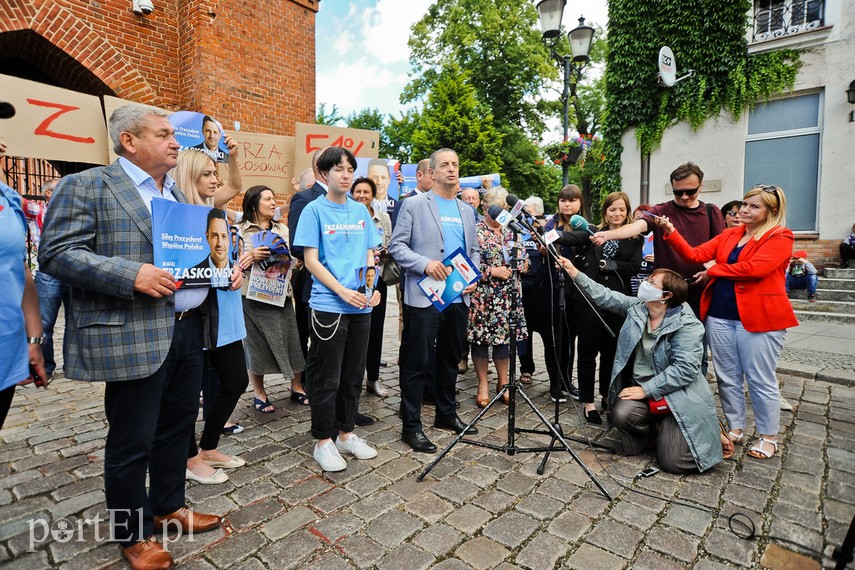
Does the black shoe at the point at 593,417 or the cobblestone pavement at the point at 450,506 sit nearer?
the cobblestone pavement at the point at 450,506

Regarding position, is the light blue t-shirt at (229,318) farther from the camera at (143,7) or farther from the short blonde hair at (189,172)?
the camera at (143,7)

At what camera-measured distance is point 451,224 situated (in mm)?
3730

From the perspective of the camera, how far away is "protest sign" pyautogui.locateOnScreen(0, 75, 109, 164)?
404cm

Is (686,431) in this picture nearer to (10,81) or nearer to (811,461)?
(811,461)

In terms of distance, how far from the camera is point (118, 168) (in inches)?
82.0

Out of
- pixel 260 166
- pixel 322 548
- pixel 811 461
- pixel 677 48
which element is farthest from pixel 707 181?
pixel 322 548

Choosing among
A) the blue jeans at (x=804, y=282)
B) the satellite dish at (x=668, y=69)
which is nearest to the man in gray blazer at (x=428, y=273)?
the blue jeans at (x=804, y=282)

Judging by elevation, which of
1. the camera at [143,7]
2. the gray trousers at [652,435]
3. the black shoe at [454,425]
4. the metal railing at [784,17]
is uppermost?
the metal railing at [784,17]

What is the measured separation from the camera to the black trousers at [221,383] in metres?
2.87

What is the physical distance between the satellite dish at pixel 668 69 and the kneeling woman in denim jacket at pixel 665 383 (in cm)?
943

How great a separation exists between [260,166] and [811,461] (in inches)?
225

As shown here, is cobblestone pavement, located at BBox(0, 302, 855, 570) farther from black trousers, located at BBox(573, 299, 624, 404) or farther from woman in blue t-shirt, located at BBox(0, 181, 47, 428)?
woman in blue t-shirt, located at BBox(0, 181, 47, 428)

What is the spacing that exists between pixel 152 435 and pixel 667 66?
41.3 feet

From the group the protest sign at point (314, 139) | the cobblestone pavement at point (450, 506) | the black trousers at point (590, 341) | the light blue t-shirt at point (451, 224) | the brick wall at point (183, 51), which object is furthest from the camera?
the brick wall at point (183, 51)
